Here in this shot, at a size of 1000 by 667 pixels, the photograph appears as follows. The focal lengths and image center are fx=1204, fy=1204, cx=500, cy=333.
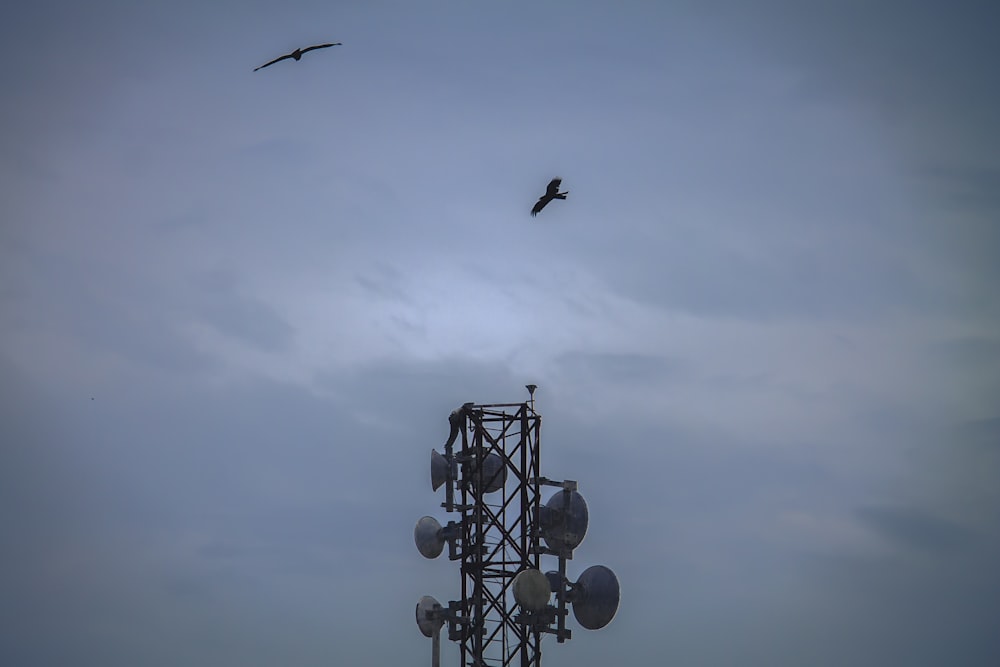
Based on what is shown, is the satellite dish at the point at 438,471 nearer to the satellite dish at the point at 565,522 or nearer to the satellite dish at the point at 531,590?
the satellite dish at the point at 565,522

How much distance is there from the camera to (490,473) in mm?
33750

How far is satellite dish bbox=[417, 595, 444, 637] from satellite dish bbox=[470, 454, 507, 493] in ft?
11.3

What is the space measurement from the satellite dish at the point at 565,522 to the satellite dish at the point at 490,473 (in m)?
1.72

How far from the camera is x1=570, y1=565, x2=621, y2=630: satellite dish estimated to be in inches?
1265

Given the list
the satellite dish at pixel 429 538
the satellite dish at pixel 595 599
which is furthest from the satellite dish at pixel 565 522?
the satellite dish at pixel 429 538

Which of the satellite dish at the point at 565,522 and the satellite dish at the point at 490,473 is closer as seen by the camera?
the satellite dish at the point at 565,522

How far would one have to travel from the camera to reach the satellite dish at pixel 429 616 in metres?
33.2

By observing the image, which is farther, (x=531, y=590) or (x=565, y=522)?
(x=565, y=522)

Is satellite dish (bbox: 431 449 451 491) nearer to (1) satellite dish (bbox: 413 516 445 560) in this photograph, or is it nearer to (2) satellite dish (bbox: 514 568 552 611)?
(1) satellite dish (bbox: 413 516 445 560)

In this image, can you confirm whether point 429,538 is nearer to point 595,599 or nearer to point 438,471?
point 438,471

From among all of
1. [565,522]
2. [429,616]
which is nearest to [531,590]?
[565,522]

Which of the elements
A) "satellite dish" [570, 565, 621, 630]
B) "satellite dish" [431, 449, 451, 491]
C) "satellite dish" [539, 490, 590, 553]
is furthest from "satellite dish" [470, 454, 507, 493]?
"satellite dish" [570, 565, 621, 630]

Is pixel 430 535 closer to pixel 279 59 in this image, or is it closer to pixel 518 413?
pixel 518 413

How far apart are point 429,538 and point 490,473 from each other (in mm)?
2500
